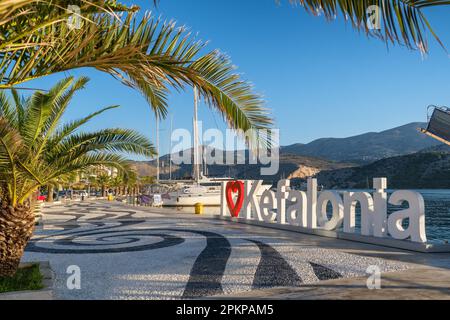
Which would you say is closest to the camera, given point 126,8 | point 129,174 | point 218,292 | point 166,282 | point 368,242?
point 126,8

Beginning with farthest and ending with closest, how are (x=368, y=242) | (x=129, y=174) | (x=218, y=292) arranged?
(x=368, y=242) → (x=129, y=174) → (x=218, y=292)

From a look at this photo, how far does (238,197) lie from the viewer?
65.0 feet

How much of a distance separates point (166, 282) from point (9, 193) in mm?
2986

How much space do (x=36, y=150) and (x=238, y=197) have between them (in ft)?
45.4

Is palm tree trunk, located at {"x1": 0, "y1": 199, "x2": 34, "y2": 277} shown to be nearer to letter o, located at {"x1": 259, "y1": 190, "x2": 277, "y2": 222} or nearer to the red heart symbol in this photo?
letter o, located at {"x1": 259, "y1": 190, "x2": 277, "y2": 222}

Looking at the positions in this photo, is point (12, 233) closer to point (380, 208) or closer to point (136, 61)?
point (136, 61)

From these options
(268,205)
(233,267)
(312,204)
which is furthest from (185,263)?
(268,205)

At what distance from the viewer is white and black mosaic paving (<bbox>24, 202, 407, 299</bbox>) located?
6.71 meters

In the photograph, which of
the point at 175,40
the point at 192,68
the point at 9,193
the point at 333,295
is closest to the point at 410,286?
the point at 333,295

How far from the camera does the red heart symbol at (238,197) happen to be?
64.0 ft

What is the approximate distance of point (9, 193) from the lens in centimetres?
645

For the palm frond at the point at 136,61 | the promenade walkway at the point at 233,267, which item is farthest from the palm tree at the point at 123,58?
the promenade walkway at the point at 233,267

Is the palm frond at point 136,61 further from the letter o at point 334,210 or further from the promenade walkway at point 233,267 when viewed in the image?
the letter o at point 334,210
